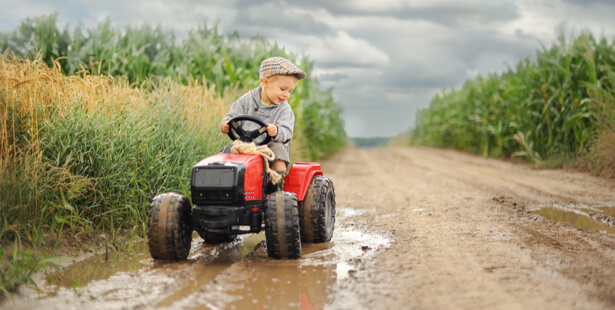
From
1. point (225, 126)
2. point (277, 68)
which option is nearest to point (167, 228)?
point (225, 126)

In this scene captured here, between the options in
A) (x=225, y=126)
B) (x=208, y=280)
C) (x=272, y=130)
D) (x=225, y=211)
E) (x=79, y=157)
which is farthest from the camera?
(x=79, y=157)

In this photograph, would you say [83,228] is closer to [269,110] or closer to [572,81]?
[269,110]

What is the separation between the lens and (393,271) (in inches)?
141

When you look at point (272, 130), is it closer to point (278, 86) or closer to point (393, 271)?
point (278, 86)

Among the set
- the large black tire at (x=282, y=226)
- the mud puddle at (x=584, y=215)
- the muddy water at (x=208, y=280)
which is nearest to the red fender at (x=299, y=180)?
the muddy water at (x=208, y=280)

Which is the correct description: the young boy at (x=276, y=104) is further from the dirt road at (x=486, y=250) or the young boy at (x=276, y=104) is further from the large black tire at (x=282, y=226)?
the dirt road at (x=486, y=250)

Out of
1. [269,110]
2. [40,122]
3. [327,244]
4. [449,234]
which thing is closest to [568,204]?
[449,234]

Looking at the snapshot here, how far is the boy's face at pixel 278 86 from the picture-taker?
4.43 metres

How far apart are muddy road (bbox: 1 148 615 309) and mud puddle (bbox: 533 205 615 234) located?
24 mm

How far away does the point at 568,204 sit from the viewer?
6.86m

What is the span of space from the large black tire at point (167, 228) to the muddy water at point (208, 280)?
0.31ft

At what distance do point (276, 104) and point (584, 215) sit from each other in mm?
4151

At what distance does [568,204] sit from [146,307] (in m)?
6.04

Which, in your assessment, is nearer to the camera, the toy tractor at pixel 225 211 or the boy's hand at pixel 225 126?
the toy tractor at pixel 225 211
